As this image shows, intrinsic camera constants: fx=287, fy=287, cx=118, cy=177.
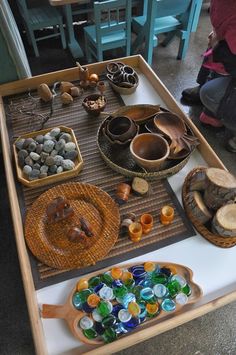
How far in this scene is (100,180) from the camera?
3.15 ft

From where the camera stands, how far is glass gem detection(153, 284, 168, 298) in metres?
0.71

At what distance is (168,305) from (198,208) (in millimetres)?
268

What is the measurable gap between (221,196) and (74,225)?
0.42 m

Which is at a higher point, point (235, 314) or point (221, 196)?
point (221, 196)

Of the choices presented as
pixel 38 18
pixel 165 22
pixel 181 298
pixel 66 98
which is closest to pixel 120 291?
pixel 181 298

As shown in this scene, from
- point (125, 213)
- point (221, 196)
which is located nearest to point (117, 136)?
point (125, 213)

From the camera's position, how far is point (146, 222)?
832mm

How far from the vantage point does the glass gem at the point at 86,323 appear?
2.16ft

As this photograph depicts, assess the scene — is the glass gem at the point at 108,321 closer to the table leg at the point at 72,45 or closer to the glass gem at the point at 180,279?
the glass gem at the point at 180,279

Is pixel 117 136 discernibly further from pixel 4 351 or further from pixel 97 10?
pixel 97 10

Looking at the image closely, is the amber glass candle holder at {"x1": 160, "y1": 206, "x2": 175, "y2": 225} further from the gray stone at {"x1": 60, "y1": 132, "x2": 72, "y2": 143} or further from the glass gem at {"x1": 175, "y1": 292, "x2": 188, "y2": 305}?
the gray stone at {"x1": 60, "y1": 132, "x2": 72, "y2": 143}

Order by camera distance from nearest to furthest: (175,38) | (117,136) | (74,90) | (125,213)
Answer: (125,213) < (117,136) < (74,90) < (175,38)

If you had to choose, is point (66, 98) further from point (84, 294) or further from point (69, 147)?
point (84, 294)

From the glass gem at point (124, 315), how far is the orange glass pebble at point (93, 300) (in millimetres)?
60
